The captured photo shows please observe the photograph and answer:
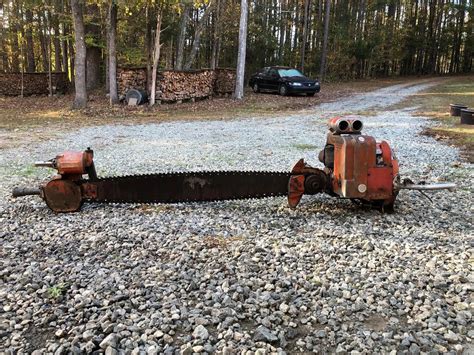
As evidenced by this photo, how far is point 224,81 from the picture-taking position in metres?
22.9

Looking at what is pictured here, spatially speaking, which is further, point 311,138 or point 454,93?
point 454,93

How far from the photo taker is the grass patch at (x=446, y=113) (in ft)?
34.1

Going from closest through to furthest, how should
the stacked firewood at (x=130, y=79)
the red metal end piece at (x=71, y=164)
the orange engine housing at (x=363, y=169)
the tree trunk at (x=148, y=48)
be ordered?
1. the orange engine housing at (x=363, y=169)
2. the red metal end piece at (x=71, y=164)
3. the tree trunk at (x=148, y=48)
4. the stacked firewood at (x=130, y=79)

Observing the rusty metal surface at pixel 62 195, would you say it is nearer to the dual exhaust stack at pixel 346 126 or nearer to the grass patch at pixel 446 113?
the dual exhaust stack at pixel 346 126

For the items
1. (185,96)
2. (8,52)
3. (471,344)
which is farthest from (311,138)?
(8,52)

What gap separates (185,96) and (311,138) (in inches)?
411

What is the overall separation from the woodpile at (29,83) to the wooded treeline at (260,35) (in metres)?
1.14

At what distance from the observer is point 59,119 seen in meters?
15.0

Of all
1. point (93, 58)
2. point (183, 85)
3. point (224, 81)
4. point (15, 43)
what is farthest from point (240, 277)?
point (15, 43)

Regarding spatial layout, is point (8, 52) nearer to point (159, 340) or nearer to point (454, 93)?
point (454, 93)

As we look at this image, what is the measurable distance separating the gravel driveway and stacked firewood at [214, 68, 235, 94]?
57.1ft

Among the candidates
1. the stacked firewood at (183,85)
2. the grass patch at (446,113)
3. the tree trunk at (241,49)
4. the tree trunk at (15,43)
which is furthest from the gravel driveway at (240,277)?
the tree trunk at (15,43)

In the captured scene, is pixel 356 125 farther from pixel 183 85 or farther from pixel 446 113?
pixel 183 85

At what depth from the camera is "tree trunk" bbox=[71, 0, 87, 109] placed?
642 inches
